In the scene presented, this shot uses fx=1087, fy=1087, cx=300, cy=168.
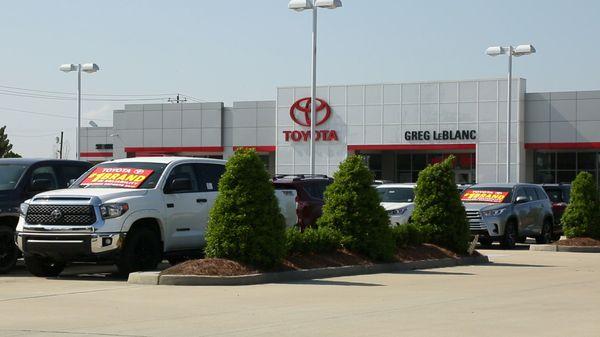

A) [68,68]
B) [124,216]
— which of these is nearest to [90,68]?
[68,68]

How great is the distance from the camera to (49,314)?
12016 millimetres

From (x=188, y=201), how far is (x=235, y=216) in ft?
5.82

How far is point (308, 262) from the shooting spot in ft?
59.3

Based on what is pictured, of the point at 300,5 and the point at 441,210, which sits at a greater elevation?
the point at 300,5

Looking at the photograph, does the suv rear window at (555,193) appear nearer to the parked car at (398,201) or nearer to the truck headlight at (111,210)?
the parked car at (398,201)

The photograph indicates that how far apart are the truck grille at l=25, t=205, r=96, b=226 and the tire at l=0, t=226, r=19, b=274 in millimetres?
1419

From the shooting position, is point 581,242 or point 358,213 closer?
point 358,213

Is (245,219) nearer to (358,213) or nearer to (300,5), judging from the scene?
(358,213)

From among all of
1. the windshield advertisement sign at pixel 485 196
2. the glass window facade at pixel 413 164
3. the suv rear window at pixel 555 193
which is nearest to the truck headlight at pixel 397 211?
the windshield advertisement sign at pixel 485 196

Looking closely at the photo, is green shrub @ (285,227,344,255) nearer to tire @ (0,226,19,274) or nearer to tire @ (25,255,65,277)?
tire @ (25,255,65,277)

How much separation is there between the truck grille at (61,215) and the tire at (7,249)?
1419 millimetres

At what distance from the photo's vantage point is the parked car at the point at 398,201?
90.8ft

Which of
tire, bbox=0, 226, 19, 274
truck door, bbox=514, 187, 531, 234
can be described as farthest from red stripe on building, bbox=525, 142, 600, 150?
tire, bbox=0, 226, 19, 274

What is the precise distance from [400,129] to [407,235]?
38.7 metres
